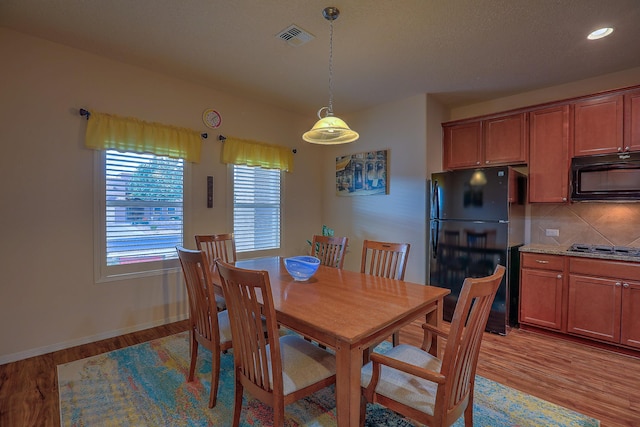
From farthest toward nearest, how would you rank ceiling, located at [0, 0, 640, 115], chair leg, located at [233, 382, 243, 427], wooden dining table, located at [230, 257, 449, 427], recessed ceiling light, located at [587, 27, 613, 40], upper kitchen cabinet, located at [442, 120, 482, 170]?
upper kitchen cabinet, located at [442, 120, 482, 170] → recessed ceiling light, located at [587, 27, 613, 40] → ceiling, located at [0, 0, 640, 115] → chair leg, located at [233, 382, 243, 427] → wooden dining table, located at [230, 257, 449, 427]

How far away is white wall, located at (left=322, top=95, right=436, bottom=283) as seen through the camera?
376cm

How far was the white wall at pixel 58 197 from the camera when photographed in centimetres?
247

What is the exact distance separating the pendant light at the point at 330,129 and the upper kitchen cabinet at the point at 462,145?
1.87 m

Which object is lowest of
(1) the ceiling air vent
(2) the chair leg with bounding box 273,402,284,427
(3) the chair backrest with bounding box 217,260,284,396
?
(2) the chair leg with bounding box 273,402,284,427

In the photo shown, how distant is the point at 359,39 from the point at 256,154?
1971 mm

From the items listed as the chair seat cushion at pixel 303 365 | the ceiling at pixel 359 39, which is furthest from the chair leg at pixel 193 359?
the ceiling at pixel 359 39

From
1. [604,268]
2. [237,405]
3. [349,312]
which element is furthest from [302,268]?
[604,268]

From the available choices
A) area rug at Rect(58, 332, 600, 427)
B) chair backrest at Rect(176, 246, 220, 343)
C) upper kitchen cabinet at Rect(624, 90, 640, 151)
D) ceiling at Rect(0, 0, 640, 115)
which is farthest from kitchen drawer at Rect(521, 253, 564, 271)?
chair backrest at Rect(176, 246, 220, 343)

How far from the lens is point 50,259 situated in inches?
104

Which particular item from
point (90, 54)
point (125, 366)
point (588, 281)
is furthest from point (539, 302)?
point (90, 54)

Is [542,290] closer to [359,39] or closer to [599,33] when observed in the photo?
[599,33]

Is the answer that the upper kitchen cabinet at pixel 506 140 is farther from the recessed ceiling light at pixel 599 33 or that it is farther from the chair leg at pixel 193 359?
the chair leg at pixel 193 359

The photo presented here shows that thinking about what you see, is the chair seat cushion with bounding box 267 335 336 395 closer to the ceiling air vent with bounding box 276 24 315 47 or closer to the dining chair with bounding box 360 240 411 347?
the dining chair with bounding box 360 240 411 347

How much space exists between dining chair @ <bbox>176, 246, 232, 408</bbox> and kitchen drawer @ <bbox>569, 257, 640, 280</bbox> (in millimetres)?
3137
